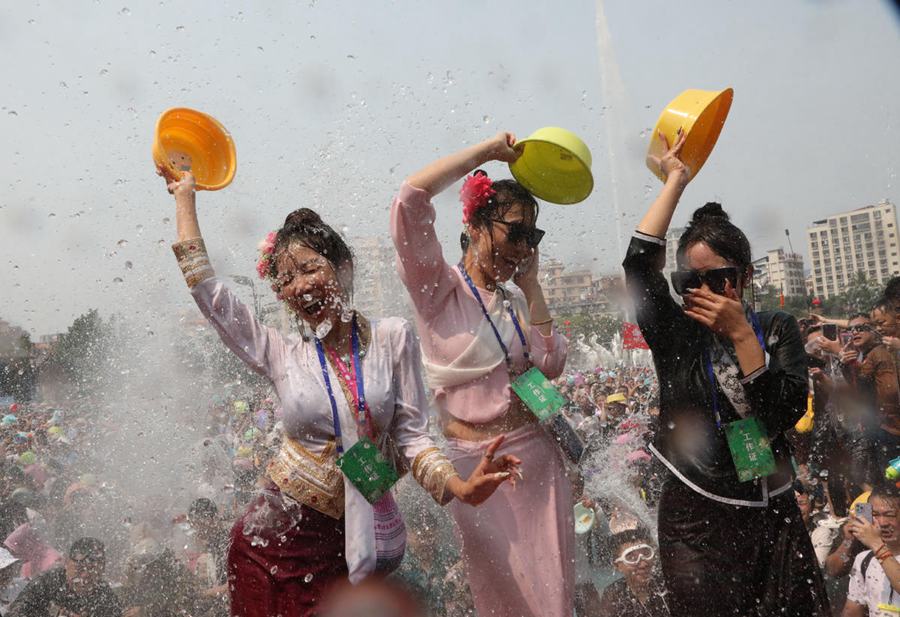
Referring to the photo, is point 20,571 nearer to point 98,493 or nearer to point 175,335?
point 98,493

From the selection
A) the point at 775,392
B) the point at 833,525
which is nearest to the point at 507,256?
the point at 775,392

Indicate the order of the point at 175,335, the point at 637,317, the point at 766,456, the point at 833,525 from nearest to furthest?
the point at 766,456 < the point at 637,317 < the point at 833,525 < the point at 175,335

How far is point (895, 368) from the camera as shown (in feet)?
19.0

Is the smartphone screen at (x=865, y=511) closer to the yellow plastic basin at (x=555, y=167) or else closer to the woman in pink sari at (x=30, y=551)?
the yellow plastic basin at (x=555, y=167)

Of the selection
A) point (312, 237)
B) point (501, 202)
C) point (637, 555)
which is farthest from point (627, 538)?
point (312, 237)

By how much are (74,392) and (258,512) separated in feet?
64.7

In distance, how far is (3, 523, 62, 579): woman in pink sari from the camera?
6.66 meters

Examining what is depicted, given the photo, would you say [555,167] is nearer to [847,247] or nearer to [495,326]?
[495,326]

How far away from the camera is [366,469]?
2.63 metres

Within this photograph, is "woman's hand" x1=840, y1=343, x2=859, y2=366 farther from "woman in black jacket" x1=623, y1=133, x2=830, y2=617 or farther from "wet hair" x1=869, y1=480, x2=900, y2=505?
"woman in black jacket" x1=623, y1=133, x2=830, y2=617

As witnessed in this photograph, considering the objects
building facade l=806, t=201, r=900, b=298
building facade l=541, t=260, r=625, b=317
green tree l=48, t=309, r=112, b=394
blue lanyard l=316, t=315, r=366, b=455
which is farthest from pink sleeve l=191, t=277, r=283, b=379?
building facade l=806, t=201, r=900, b=298

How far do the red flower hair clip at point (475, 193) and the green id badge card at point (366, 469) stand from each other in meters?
1.03

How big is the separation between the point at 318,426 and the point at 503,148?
111cm

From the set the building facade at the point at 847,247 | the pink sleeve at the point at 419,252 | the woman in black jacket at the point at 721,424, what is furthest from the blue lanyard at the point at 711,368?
the building facade at the point at 847,247
